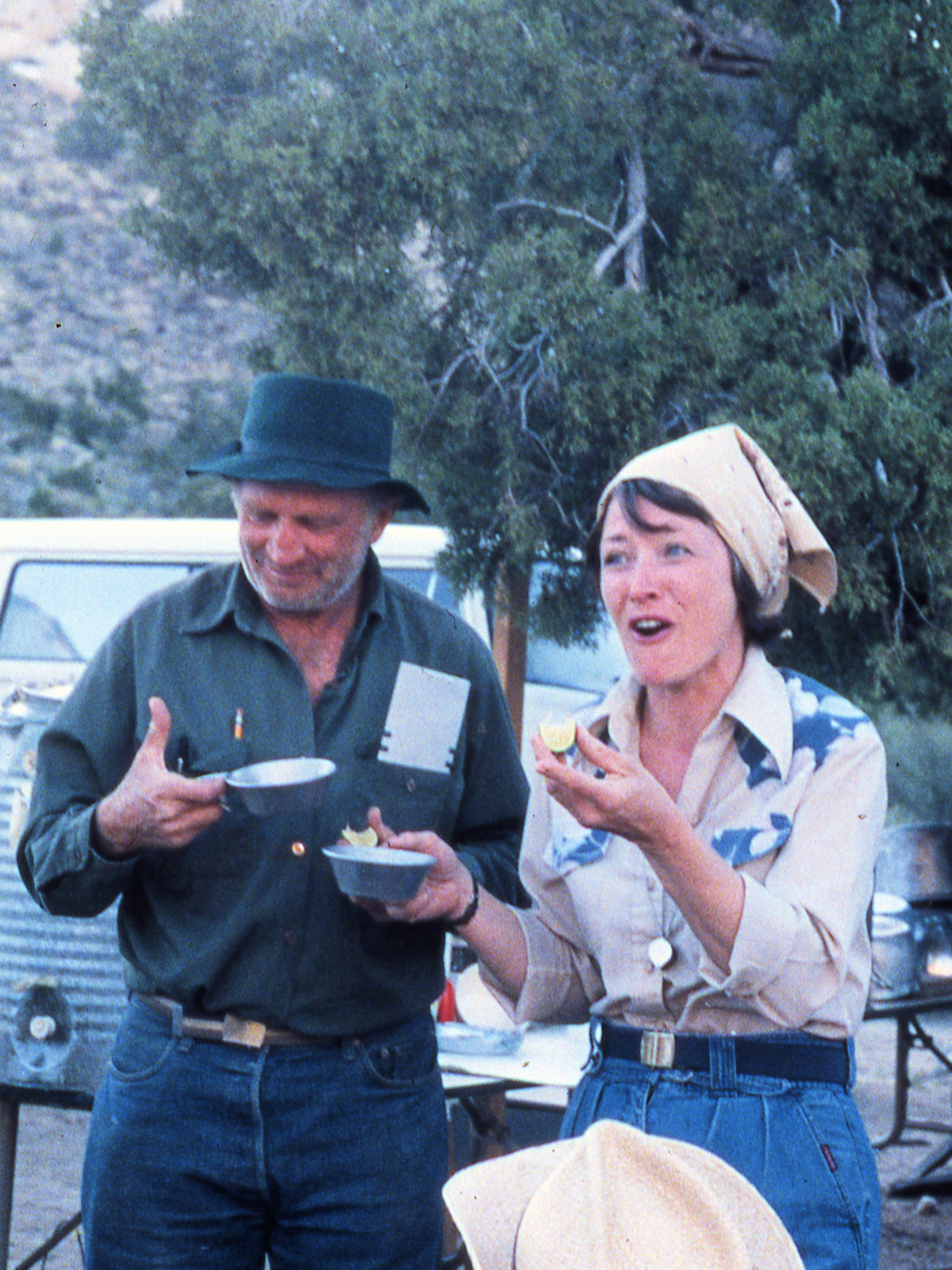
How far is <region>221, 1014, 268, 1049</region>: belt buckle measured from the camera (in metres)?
2.31

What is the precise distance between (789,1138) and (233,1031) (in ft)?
3.08

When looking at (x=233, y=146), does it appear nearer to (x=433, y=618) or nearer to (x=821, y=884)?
(x=433, y=618)

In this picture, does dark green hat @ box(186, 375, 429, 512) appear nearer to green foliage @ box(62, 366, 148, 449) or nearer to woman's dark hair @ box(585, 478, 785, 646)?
woman's dark hair @ box(585, 478, 785, 646)

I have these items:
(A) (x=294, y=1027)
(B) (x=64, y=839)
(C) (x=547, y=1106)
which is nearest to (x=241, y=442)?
(B) (x=64, y=839)

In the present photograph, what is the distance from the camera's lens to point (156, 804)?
6.99 feet

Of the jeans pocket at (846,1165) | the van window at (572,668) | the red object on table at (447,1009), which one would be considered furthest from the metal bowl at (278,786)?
the van window at (572,668)

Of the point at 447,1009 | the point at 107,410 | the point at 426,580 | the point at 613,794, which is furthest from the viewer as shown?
the point at 107,410

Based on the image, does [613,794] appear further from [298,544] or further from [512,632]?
[512,632]

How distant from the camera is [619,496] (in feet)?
6.62

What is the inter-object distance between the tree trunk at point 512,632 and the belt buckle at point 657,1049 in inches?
105

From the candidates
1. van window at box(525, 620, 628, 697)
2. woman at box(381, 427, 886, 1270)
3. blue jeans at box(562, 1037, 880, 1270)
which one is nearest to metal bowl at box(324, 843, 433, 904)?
woman at box(381, 427, 886, 1270)

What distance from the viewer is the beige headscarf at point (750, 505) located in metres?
1.95

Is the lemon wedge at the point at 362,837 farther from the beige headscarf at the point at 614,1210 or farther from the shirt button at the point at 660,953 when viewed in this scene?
the beige headscarf at the point at 614,1210

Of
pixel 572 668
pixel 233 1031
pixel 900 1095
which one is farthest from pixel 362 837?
pixel 900 1095
